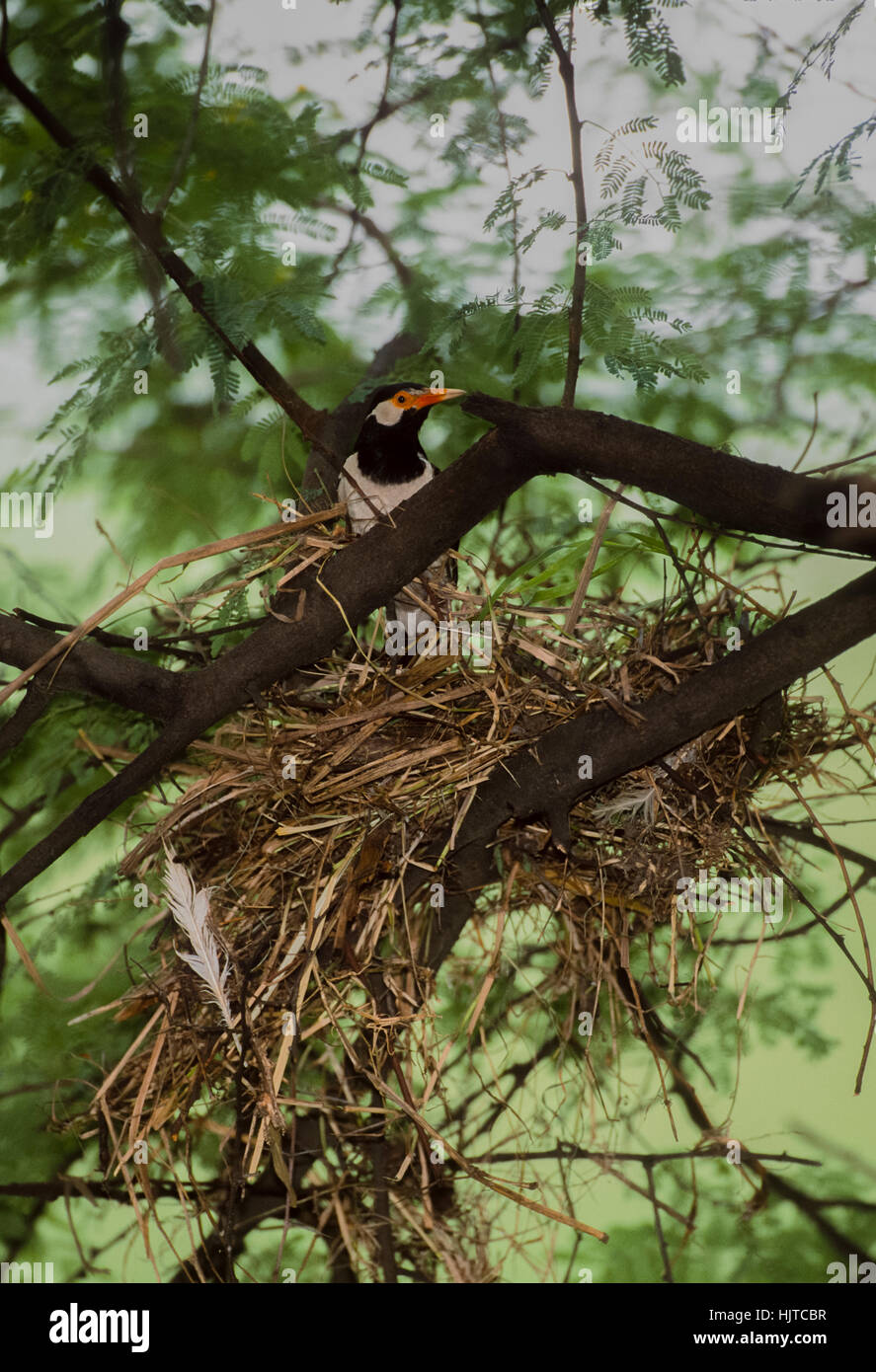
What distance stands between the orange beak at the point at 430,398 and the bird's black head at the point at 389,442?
0.11 ft

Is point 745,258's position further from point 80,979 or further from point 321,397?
point 80,979

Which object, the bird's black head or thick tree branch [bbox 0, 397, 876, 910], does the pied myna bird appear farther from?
thick tree branch [bbox 0, 397, 876, 910]

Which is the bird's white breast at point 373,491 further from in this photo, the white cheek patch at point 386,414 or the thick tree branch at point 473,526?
the thick tree branch at point 473,526

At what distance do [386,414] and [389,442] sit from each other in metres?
0.04

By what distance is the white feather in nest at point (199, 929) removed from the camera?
1.12m

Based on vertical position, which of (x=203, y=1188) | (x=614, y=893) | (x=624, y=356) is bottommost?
(x=203, y=1188)

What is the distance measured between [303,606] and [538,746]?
303mm

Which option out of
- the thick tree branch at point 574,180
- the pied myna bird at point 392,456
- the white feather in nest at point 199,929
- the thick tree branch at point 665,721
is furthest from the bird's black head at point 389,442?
the white feather in nest at point 199,929

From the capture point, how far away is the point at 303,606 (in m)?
1.08

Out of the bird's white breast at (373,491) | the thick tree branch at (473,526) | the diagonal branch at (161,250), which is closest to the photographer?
the thick tree branch at (473,526)

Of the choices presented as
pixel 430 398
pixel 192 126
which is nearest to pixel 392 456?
pixel 430 398

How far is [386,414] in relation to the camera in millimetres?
1359
